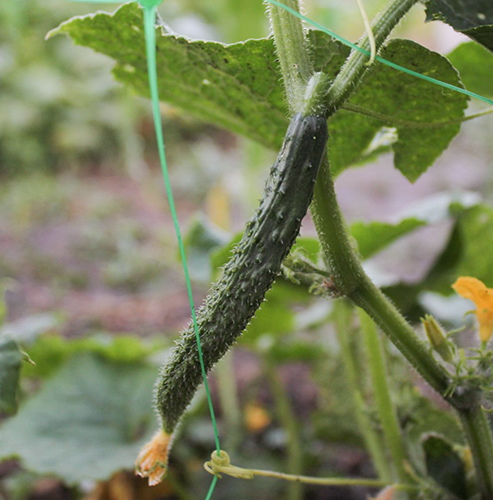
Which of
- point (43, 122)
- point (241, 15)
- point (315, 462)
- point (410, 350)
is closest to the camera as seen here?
point (410, 350)

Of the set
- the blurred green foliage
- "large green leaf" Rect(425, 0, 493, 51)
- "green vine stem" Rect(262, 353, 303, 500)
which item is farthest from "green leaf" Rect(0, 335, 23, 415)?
the blurred green foliage

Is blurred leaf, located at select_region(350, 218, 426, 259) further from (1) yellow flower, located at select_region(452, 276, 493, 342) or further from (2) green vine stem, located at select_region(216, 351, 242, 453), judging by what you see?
(2) green vine stem, located at select_region(216, 351, 242, 453)

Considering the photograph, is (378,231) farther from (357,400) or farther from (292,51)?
(292,51)

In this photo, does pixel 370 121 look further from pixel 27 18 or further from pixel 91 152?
pixel 27 18

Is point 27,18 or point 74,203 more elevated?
point 27,18

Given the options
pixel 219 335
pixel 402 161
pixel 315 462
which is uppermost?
pixel 402 161

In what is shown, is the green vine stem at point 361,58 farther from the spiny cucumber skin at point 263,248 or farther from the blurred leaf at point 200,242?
the blurred leaf at point 200,242

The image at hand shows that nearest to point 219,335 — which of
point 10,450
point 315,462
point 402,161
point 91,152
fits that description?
point 402,161

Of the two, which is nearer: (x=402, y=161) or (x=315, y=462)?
(x=402, y=161)

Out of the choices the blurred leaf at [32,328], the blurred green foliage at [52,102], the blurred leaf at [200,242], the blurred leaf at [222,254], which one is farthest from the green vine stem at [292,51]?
the blurred green foliage at [52,102]
